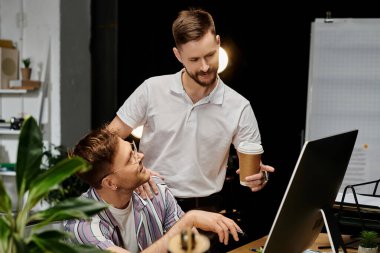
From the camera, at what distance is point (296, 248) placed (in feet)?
4.60

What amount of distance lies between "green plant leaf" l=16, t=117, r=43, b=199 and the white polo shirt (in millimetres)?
1537

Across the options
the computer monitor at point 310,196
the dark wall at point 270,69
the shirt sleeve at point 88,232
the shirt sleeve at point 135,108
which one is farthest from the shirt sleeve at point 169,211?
the dark wall at point 270,69

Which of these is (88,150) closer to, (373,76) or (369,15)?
(373,76)

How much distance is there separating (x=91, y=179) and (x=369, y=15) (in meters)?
2.82

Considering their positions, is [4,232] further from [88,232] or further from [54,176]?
[88,232]

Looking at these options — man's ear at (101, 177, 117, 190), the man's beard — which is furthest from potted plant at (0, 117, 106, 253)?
the man's beard

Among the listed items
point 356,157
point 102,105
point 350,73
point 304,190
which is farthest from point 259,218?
point 304,190

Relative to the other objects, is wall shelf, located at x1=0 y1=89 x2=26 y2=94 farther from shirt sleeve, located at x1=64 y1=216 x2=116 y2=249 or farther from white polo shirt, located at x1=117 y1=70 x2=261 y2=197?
shirt sleeve, located at x1=64 y1=216 x2=116 y2=249

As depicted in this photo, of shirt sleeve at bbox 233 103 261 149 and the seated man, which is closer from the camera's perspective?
the seated man

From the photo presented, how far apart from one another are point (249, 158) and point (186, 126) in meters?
0.71

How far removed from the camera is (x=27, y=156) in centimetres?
86

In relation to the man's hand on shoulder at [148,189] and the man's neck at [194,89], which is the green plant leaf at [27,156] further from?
the man's neck at [194,89]

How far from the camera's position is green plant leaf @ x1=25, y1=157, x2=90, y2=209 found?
0.81 metres

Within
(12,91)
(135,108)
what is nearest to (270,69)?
(135,108)
